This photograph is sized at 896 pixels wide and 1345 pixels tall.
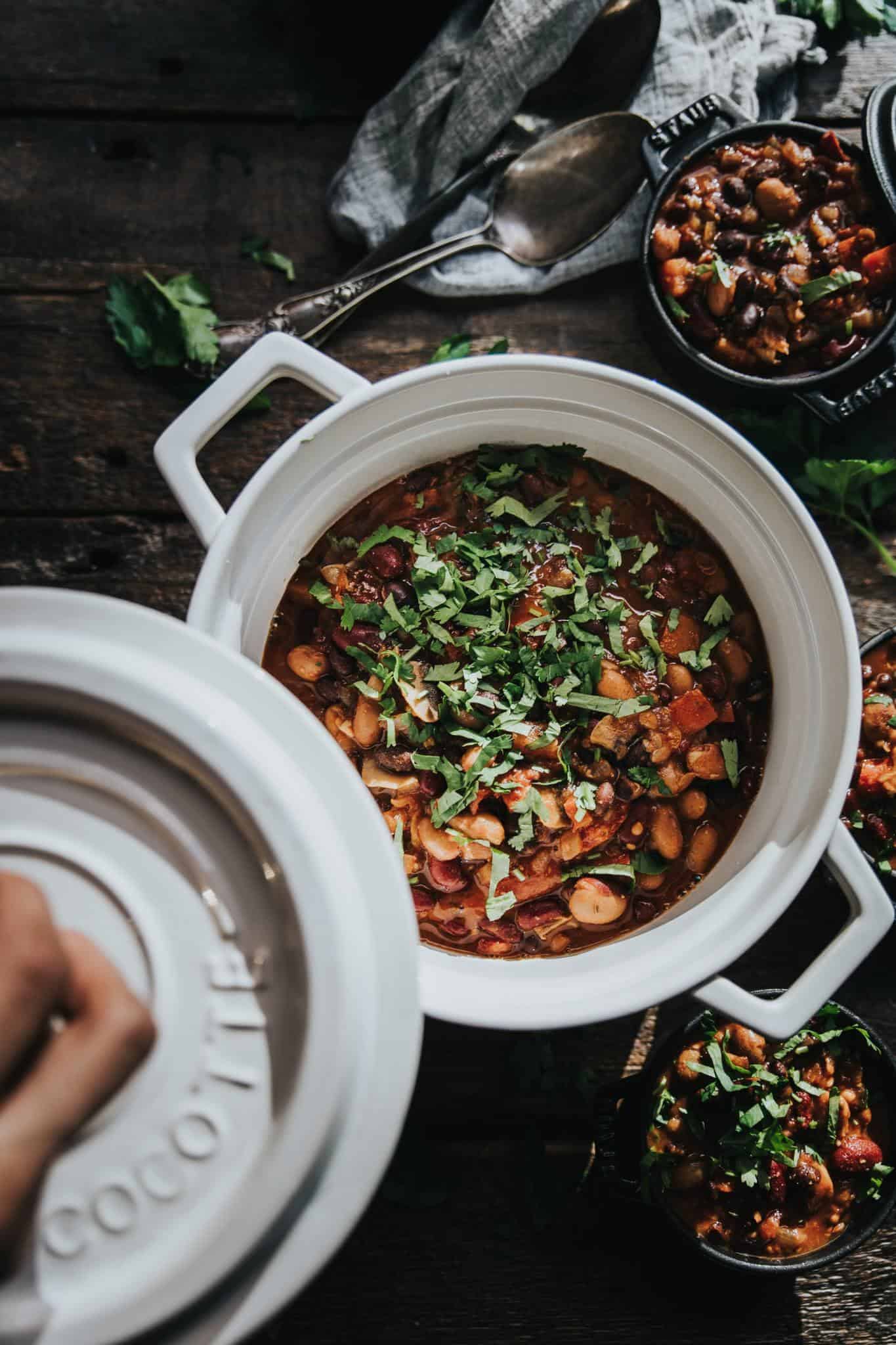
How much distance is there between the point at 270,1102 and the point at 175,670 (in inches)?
19.3

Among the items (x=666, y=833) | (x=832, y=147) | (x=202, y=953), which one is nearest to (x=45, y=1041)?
(x=202, y=953)

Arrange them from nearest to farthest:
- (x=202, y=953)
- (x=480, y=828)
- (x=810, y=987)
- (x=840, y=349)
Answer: (x=202, y=953)
(x=810, y=987)
(x=480, y=828)
(x=840, y=349)

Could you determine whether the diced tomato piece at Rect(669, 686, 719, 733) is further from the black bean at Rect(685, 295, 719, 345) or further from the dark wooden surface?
the black bean at Rect(685, 295, 719, 345)

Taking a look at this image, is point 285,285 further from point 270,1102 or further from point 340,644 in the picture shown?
point 270,1102

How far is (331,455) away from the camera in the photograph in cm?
160

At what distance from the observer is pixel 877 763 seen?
1.85 metres

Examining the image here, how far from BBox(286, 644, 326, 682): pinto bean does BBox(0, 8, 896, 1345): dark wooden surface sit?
42 centimetres

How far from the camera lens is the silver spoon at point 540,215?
6.32 ft

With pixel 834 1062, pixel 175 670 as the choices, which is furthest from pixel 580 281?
pixel 834 1062

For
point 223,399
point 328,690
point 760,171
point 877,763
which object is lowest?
point 328,690

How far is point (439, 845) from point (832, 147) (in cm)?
147

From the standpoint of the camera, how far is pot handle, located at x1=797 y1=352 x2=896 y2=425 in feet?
6.04

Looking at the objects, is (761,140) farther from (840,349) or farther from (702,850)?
(702,850)

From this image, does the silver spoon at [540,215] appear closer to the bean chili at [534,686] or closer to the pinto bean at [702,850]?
the bean chili at [534,686]
